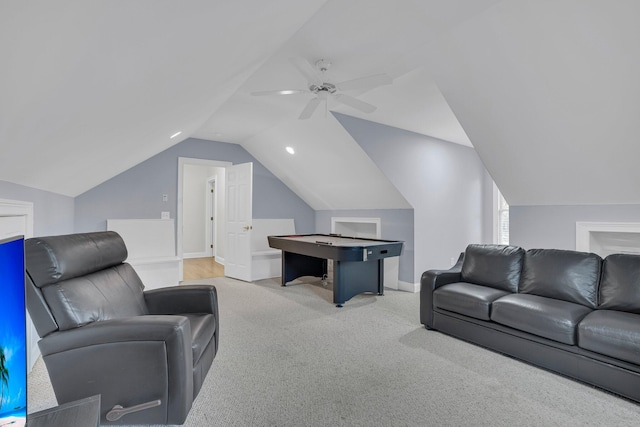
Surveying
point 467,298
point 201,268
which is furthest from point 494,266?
point 201,268

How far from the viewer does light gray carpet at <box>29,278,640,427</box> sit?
6.20 ft

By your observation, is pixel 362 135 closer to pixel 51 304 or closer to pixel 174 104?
pixel 174 104

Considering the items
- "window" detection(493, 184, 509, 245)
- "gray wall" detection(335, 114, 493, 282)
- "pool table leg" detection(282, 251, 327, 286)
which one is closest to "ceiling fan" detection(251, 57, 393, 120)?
"gray wall" detection(335, 114, 493, 282)

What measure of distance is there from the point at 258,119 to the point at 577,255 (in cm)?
409

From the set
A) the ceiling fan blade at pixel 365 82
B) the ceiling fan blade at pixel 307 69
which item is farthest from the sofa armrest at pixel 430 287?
the ceiling fan blade at pixel 307 69

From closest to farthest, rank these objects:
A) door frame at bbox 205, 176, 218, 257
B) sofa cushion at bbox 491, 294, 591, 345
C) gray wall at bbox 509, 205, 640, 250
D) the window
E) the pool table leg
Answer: sofa cushion at bbox 491, 294, 591, 345
gray wall at bbox 509, 205, 640, 250
the pool table leg
the window
door frame at bbox 205, 176, 218, 257

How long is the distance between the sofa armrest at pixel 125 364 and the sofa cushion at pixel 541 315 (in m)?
2.39

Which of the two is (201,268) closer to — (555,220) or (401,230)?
(401,230)

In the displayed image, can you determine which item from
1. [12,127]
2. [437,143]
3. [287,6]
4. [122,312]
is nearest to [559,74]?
[287,6]

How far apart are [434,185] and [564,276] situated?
9.16 ft

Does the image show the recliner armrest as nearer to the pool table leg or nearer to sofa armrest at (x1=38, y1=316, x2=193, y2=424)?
sofa armrest at (x1=38, y1=316, x2=193, y2=424)

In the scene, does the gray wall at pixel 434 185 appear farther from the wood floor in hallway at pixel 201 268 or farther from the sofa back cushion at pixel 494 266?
the wood floor in hallway at pixel 201 268

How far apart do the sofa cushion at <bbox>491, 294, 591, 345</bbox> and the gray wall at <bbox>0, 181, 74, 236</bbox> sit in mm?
3576

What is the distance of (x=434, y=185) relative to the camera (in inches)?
210
